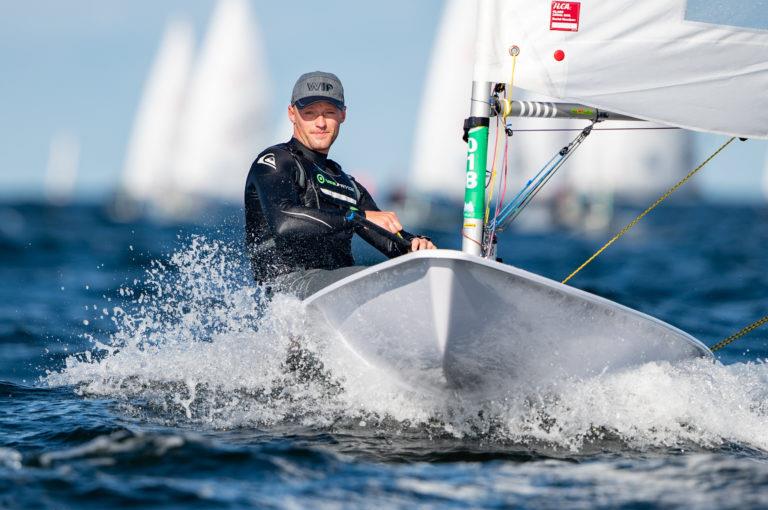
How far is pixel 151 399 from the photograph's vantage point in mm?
5445

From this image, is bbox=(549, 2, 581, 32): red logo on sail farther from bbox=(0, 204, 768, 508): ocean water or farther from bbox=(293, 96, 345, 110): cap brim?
bbox=(0, 204, 768, 508): ocean water

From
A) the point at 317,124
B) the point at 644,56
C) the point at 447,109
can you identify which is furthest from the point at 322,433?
the point at 447,109

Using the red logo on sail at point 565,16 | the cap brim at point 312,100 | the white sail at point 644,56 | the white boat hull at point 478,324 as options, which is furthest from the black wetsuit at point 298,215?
the red logo on sail at point 565,16

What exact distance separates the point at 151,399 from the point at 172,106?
47232 mm

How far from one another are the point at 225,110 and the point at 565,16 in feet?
133

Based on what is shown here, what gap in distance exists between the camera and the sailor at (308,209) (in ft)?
16.7

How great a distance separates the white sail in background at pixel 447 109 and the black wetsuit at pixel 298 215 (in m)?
28.1

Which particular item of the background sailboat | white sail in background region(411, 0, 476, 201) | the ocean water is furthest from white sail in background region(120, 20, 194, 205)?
the ocean water

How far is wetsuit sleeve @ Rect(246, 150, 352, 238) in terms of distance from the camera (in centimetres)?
507

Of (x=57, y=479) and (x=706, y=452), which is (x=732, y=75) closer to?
(x=706, y=452)

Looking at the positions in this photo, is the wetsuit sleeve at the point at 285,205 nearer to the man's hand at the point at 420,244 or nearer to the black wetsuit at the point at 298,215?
the black wetsuit at the point at 298,215

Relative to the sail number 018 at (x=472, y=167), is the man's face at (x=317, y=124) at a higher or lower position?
higher

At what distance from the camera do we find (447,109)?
3550 centimetres

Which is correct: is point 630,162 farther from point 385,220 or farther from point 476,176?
point 476,176
